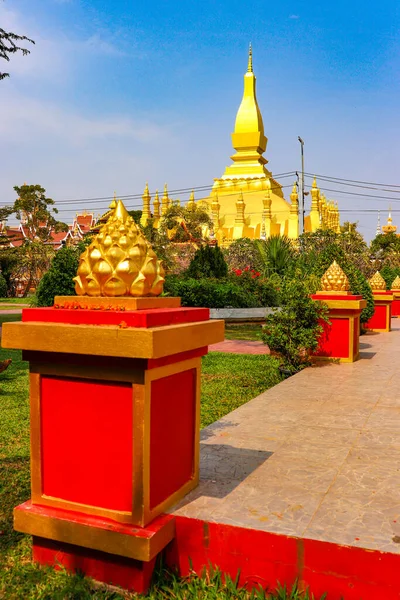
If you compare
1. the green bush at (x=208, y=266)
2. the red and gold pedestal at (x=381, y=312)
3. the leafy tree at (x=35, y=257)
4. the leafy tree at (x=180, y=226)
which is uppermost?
the leafy tree at (x=180, y=226)

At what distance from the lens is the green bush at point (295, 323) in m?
8.10

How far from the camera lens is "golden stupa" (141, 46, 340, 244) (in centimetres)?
3700

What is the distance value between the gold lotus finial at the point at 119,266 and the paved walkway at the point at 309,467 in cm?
123

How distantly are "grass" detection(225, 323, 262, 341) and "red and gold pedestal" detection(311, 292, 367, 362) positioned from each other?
4685 millimetres

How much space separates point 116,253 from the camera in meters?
3.04

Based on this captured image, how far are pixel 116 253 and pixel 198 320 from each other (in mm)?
665

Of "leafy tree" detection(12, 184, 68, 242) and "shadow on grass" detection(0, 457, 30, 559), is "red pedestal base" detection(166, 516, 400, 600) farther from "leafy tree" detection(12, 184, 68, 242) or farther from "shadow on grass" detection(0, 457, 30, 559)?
"leafy tree" detection(12, 184, 68, 242)

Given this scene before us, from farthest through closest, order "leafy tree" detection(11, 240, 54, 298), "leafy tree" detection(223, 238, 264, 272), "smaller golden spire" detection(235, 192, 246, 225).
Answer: "smaller golden spire" detection(235, 192, 246, 225), "leafy tree" detection(11, 240, 54, 298), "leafy tree" detection(223, 238, 264, 272)

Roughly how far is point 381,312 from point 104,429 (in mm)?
13122

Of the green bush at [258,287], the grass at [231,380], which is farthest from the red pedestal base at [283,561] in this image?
the green bush at [258,287]

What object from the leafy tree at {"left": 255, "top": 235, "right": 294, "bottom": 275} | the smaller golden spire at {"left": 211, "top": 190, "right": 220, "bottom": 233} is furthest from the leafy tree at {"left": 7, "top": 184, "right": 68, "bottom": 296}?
the leafy tree at {"left": 255, "top": 235, "right": 294, "bottom": 275}

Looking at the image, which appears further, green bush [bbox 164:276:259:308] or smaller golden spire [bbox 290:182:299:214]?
smaller golden spire [bbox 290:182:299:214]

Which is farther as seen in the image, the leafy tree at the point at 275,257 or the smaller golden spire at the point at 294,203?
the smaller golden spire at the point at 294,203

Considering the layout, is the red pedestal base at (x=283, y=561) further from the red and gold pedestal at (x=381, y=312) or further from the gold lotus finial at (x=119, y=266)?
the red and gold pedestal at (x=381, y=312)
